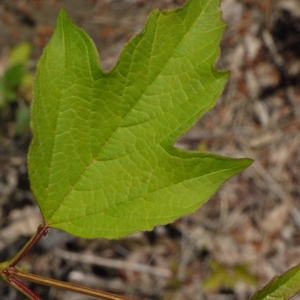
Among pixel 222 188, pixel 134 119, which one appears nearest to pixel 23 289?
pixel 134 119

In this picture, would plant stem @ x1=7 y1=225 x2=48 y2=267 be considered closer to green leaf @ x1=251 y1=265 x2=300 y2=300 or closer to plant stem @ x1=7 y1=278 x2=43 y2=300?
plant stem @ x1=7 y1=278 x2=43 y2=300

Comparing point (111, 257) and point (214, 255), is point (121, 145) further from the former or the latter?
point (214, 255)

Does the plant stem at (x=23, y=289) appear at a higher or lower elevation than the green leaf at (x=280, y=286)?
higher

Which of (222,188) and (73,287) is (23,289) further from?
(222,188)

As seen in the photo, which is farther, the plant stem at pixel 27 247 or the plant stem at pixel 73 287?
the plant stem at pixel 27 247

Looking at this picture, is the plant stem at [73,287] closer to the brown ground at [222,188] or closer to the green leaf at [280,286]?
the green leaf at [280,286]

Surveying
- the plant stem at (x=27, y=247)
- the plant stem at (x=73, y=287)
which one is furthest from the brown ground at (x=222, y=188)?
the plant stem at (x=73, y=287)
